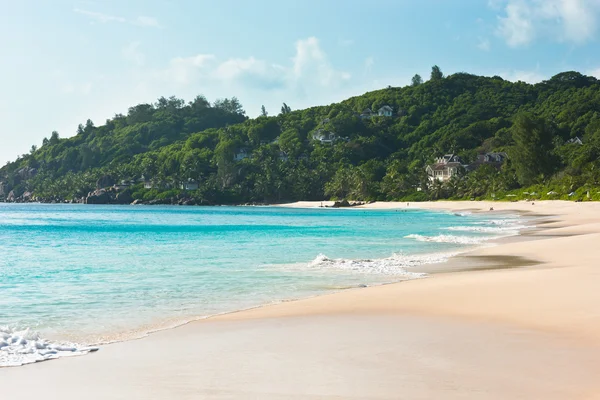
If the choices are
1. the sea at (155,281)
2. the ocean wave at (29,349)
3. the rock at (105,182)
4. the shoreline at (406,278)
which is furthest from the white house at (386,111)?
the ocean wave at (29,349)

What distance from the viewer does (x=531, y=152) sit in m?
Result: 102

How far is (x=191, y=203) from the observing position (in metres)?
156

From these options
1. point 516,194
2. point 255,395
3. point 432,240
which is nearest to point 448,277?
point 255,395

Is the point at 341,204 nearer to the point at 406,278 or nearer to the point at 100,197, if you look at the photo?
the point at 100,197

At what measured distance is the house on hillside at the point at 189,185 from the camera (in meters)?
167

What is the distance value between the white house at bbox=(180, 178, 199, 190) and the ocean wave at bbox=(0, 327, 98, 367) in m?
160

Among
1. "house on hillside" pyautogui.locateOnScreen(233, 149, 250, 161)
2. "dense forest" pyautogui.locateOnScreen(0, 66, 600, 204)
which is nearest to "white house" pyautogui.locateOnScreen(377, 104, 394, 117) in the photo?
"dense forest" pyautogui.locateOnScreen(0, 66, 600, 204)

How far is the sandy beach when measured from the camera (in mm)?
6574

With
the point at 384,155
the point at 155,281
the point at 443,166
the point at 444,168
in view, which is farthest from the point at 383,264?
the point at 384,155

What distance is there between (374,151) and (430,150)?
2000 cm

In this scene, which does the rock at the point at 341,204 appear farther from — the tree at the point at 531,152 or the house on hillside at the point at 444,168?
the tree at the point at 531,152

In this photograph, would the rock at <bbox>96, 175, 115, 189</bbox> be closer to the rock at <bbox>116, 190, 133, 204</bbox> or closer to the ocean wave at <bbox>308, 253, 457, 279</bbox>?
the rock at <bbox>116, 190, 133, 204</bbox>

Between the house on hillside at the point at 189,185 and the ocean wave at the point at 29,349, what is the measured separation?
15957cm

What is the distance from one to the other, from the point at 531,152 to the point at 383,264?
9043 centimetres
